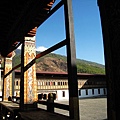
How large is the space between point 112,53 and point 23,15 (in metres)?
4.84

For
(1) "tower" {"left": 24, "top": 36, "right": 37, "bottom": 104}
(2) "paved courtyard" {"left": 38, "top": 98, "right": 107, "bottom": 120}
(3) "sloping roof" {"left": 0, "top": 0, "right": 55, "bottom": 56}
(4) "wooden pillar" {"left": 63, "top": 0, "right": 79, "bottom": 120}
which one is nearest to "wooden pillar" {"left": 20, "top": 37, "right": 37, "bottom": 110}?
(1) "tower" {"left": 24, "top": 36, "right": 37, "bottom": 104}

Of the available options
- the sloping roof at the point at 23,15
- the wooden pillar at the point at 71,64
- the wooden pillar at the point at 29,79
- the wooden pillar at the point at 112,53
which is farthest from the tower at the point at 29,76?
the wooden pillar at the point at 112,53

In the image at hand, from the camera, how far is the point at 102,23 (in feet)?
3.91

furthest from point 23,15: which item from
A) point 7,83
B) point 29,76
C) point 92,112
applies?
point 92,112

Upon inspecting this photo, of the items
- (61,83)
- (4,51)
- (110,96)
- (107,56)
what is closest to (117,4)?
(107,56)

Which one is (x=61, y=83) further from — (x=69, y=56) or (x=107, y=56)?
(x=107, y=56)

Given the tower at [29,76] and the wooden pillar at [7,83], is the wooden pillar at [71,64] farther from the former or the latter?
the wooden pillar at [7,83]

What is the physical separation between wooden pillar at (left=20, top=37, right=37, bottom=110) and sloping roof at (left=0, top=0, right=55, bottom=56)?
0.37 m

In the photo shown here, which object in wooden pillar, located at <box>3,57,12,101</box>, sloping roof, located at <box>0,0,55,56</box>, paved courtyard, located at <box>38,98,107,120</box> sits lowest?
paved courtyard, located at <box>38,98,107,120</box>

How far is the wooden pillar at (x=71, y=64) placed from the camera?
9.52 ft

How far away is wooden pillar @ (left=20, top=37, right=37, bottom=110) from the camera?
528cm

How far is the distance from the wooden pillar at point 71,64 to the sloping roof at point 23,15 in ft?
4.25

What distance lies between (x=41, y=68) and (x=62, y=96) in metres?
83.9

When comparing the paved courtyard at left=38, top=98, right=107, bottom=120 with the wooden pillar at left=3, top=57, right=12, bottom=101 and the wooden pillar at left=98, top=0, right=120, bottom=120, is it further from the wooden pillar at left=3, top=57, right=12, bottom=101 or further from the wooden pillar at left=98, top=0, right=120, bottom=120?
the wooden pillar at left=98, top=0, right=120, bottom=120
